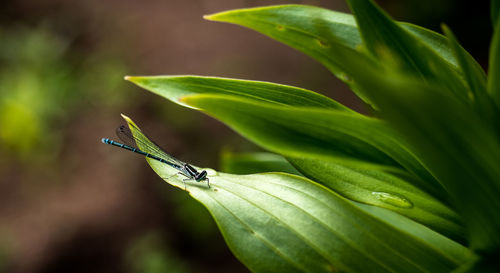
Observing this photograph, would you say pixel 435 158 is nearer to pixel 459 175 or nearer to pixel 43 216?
pixel 459 175

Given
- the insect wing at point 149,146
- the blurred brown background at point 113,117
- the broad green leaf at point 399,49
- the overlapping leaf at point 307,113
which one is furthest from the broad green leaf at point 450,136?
the blurred brown background at point 113,117

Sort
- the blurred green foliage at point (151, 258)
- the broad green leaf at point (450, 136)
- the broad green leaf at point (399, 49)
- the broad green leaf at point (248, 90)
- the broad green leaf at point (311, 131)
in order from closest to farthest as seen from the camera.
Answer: the broad green leaf at point (450, 136) < the broad green leaf at point (311, 131) < the broad green leaf at point (399, 49) < the broad green leaf at point (248, 90) < the blurred green foliage at point (151, 258)

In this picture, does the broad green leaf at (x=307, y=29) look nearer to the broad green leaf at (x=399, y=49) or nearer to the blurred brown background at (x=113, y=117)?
the broad green leaf at (x=399, y=49)

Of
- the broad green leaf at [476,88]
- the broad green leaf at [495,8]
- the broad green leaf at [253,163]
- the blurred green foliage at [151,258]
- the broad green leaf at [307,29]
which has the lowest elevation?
the blurred green foliage at [151,258]

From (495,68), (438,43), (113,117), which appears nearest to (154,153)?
(438,43)

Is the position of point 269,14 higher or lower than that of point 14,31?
lower

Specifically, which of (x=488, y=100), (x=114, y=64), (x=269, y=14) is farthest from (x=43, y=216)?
(x=488, y=100)
